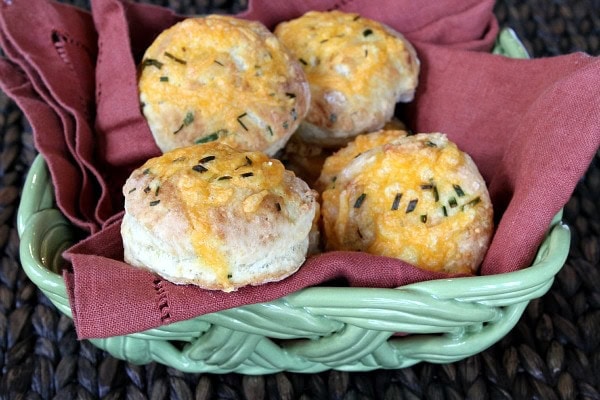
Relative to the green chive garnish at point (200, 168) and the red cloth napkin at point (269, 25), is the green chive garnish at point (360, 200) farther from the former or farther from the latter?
the green chive garnish at point (200, 168)

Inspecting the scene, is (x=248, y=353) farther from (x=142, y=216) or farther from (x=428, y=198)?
(x=428, y=198)

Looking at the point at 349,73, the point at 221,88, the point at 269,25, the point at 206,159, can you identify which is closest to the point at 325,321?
the point at 206,159

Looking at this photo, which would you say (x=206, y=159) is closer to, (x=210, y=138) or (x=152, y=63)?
(x=210, y=138)

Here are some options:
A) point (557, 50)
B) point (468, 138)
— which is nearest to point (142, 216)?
point (468, 138)

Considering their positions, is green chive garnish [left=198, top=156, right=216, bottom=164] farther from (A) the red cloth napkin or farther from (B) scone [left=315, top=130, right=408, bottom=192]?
(B) scone [left=315, top=130, right=408, bottom=192]

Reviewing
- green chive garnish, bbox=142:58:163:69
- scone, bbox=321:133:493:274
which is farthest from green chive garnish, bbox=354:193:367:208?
green chive garnish, bbox=142:58:163:69

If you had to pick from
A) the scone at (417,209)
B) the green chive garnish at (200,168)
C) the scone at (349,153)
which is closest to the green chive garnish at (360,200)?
the scone at (417,209)
